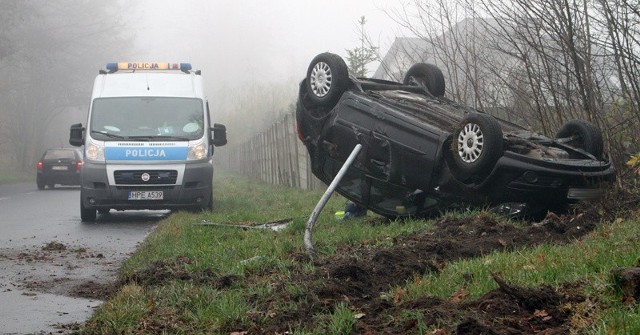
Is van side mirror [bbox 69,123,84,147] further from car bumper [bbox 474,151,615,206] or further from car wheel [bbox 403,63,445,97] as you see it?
car bumper [bbox 474,151,615,206]

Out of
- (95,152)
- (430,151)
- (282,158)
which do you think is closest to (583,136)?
(430,151)

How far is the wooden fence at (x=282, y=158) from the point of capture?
22.6 metres

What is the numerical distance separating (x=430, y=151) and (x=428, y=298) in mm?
4197

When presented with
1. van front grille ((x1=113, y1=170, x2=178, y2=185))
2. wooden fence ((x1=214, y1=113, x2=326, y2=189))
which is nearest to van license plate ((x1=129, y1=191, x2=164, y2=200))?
van front grille ((x1=113, y1=170, x2=178, y2=185))

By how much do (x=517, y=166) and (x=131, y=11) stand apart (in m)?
56.3

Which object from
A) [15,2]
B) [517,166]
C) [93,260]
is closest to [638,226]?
[517,166]

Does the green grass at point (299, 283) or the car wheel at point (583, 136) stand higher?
the car wheel at point (583, 136)

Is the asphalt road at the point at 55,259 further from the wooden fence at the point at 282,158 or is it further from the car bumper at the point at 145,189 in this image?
the wooden fence at the point at 282,158

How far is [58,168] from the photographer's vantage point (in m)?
33.0

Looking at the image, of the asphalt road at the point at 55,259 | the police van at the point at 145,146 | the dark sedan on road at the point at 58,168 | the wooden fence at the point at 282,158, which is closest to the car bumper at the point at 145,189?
the police van at the point at 145,146

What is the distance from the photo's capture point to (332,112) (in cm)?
1052

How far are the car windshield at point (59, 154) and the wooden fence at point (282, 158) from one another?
21.9 ft

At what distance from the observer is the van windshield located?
15914 mm

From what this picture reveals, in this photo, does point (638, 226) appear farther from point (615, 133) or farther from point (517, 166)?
point (615, 133)
